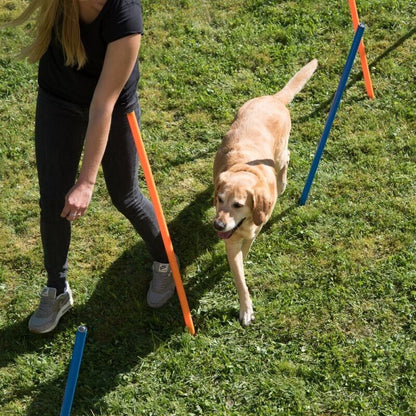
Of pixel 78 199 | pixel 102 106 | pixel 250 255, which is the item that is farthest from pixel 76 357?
pixel 250 255

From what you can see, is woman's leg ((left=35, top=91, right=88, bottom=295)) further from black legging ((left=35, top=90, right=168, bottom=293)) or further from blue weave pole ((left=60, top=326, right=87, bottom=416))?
blue weave pole ((left=60, top=326, right=87, bottom=416))

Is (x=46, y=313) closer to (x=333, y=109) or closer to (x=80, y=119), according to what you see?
(x=80, y=119)

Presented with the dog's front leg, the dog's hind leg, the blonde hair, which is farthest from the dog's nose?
the blonde hair

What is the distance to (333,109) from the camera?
4.52m

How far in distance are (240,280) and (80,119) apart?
163 cm

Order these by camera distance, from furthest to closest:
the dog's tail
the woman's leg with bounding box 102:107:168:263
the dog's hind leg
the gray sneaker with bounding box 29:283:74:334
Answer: the dog's tail → the dog's hind leg → the gray sneaker with bounding box 29:283:74:334 → the woman's leg with bounding box 102:107:168:263

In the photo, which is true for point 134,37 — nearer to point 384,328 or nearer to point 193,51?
point 384,328

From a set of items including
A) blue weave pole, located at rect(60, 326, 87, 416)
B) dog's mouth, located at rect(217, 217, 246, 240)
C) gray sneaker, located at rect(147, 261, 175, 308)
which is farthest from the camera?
gray sneaker, located at rect(147, 261, 175, 308)

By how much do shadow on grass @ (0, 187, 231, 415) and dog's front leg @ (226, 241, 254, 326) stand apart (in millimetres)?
387

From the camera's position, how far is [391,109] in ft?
19.0

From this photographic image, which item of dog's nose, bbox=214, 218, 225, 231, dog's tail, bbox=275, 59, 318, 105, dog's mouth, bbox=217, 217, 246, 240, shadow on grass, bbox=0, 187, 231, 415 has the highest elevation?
dog's tail, bbox=275, 59, 318, 105

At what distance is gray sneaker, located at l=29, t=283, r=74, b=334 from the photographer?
4.13 m

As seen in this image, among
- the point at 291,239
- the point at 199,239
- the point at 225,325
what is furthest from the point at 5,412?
the point at 291,239

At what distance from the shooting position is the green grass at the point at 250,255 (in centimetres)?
390
